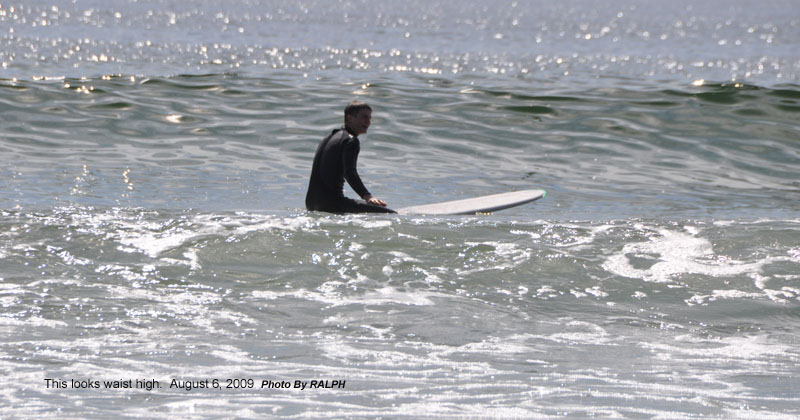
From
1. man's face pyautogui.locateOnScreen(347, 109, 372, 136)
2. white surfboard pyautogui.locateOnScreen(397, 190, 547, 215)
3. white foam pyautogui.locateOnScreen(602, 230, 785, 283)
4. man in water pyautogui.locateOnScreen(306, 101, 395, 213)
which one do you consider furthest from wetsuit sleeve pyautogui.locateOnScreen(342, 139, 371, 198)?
white foam pyautogui.locateOnScreen(602, 230, 785, 283)

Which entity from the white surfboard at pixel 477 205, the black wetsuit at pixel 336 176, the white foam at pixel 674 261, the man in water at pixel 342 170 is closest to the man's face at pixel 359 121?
the man in water at pixel 342 170

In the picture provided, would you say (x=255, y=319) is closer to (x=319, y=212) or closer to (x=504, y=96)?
(x=319, y=212)

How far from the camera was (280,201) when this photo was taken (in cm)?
1238

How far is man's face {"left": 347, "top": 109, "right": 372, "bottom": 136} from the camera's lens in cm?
991

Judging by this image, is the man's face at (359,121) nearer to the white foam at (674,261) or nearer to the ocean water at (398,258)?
the ocean water at (398,258)

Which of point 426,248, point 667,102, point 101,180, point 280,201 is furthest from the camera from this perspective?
point 667,102

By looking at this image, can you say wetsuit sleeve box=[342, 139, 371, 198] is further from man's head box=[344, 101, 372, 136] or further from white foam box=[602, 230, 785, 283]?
white foam box=[602, 230, 785, 283]

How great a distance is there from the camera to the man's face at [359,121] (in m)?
9.91

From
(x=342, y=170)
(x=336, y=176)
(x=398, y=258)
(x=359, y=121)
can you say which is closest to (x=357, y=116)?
(x=359, y=121)

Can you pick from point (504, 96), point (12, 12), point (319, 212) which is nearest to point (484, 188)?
point (319, 212)

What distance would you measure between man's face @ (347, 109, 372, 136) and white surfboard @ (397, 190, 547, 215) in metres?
1.35

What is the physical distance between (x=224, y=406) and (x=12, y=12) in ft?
191

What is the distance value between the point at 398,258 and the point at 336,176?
185cm

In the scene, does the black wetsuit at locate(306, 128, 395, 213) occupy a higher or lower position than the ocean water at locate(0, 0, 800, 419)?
higher
